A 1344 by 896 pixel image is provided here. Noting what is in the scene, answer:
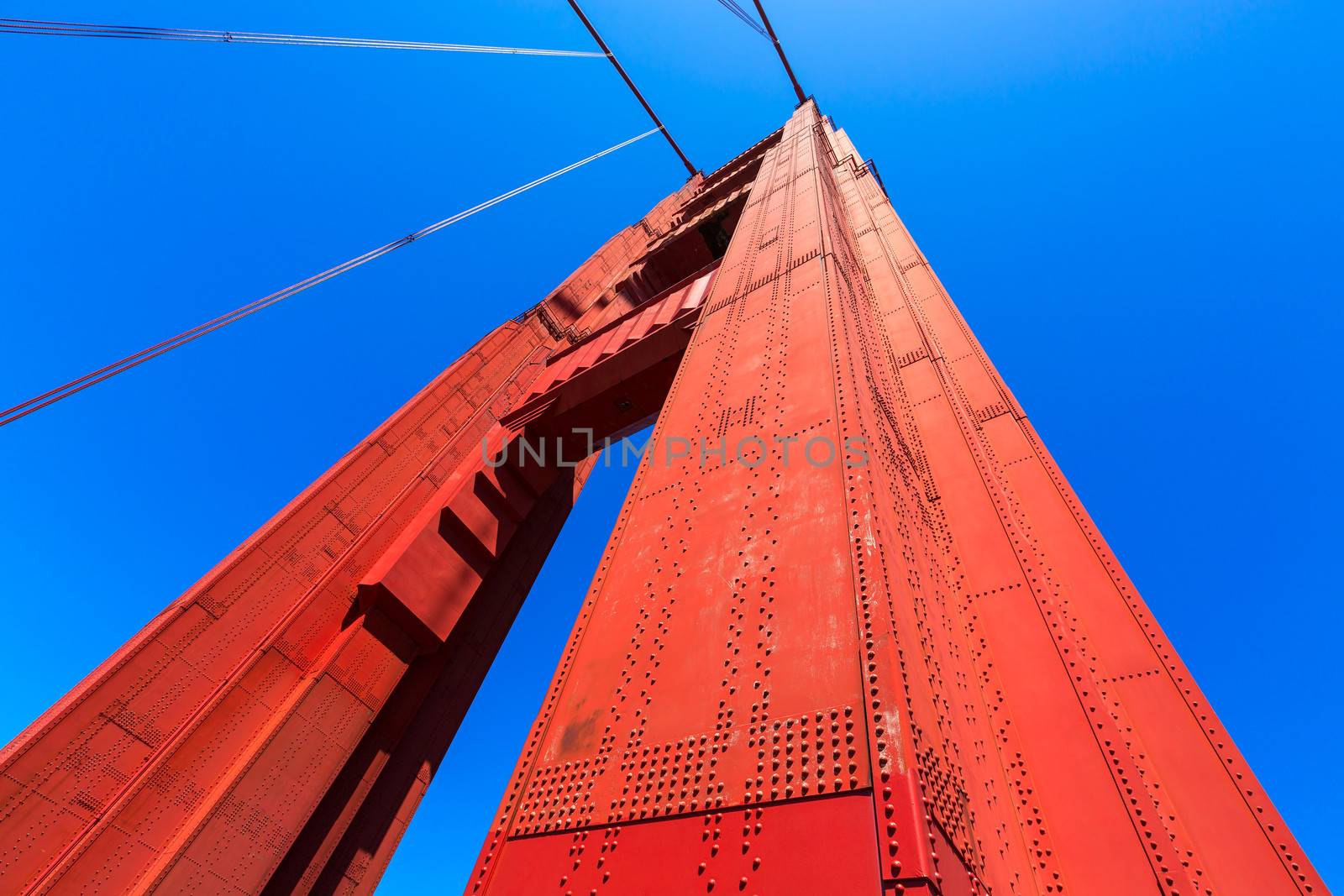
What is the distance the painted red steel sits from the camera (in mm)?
2457

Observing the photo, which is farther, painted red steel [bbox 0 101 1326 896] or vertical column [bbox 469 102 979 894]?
painted red steel [bbox 0 101 1326 896]

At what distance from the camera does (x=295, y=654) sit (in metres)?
8.94

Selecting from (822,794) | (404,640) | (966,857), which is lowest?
(404,640)

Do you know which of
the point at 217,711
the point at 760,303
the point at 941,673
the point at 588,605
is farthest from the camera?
the point at 217,711

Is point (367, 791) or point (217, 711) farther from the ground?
point (217, 711)

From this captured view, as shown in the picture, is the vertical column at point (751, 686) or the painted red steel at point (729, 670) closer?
the vertical column at point (751, 686)

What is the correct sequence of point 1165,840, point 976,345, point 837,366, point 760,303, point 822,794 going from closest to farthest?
point 822,794, point 1165,840, point 837,366, point 760,303, point 976,345

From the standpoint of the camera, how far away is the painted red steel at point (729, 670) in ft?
8.06

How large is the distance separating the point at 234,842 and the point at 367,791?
3071 mm

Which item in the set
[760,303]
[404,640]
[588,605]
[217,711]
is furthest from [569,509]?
[588,605]

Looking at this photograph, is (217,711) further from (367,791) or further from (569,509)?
(569,509)

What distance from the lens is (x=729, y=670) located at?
297 cm

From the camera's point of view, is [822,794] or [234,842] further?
[234,842]

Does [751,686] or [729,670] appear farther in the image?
[729,670]
